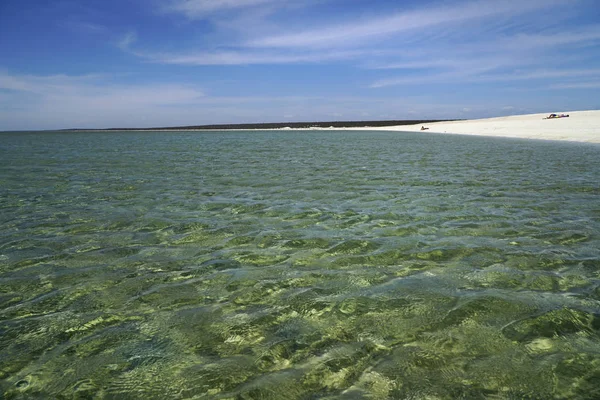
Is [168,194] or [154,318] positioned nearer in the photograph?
[154,318]

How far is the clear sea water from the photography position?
3.02 metres

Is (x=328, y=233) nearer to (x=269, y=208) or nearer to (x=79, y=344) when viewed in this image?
(x=269, y=208)

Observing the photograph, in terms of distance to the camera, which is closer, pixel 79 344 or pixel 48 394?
pixel 48 394

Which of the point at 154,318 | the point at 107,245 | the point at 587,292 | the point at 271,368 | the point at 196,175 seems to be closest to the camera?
the point at 271,368

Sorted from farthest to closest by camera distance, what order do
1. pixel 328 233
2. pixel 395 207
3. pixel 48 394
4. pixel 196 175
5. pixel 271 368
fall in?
1. pixel 196 175
2. pixel 395 207
3. pixel 328 233
4. pixel 271 368
5. pixel 48 394

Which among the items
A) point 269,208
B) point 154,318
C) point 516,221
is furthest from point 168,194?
point 516,221

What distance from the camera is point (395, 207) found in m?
9.04

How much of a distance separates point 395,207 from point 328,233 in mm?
2777

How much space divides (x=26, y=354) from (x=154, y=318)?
1.11m

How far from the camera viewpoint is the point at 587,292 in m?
4.43

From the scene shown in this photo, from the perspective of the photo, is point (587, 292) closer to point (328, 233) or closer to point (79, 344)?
point (328, 233)

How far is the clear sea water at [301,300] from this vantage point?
9.90 ft

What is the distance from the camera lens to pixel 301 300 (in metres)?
4.37

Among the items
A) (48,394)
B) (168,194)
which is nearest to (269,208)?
(168,194)
